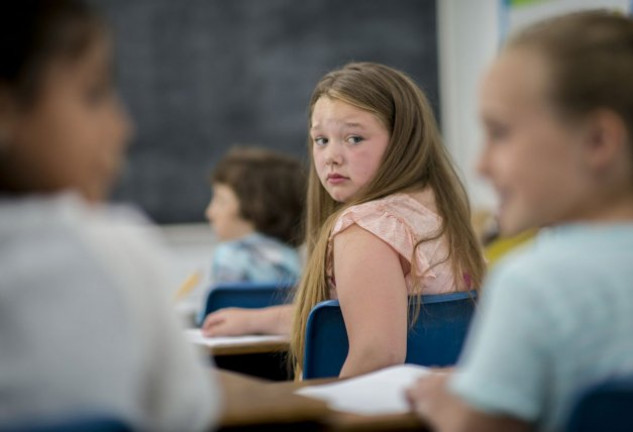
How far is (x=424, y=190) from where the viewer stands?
2.46 meters

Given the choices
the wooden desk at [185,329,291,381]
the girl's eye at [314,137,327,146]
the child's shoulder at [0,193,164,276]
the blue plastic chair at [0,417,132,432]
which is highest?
the child's shoulder at [0,193,164,276]

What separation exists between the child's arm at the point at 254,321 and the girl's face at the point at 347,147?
17.9 inches

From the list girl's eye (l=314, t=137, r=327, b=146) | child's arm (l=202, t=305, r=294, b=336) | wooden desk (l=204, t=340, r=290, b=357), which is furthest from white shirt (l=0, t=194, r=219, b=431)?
child's arm (l=202, t=305, r=294, b=336)

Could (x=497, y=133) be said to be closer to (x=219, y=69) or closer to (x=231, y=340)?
(x=231, y=340)

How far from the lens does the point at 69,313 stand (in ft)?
3.32

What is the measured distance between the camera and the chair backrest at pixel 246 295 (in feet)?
10.7

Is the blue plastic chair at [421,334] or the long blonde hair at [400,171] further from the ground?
the long blonde hair at [400,171]

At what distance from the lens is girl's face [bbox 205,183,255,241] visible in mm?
4555

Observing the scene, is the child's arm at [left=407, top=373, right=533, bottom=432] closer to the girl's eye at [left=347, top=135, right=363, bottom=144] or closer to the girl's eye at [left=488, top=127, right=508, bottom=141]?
the girl's eye at [left=488, top=127, right=508, bottom=141]

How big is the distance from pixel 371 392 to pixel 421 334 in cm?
69

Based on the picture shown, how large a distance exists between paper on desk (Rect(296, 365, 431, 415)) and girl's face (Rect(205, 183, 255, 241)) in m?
2.93

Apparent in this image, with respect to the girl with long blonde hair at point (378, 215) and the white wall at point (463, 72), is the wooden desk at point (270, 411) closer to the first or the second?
the girl with long blonde hair at point (378, 215)

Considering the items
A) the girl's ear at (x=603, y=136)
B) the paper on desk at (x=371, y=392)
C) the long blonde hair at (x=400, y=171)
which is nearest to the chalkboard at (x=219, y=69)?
the long blonde hair at (x=400, y=171)

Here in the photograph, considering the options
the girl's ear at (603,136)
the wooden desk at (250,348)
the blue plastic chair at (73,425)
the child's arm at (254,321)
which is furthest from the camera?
the child's arm at (254,321)
